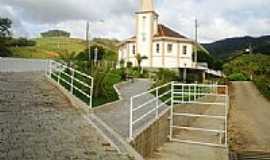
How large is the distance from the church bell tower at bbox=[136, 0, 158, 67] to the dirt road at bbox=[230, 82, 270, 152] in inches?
696

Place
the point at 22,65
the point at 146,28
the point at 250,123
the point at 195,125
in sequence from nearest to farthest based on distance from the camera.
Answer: the point at 195,125
the point at 250,123
the point at 22,65
the point at 146,28

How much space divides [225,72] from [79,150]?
6041cm

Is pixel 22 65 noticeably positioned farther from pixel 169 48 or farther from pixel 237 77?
pixel 237 77

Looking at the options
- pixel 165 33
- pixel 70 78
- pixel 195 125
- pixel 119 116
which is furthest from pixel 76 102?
pixel 165 33

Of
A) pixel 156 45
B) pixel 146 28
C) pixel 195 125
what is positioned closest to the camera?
pixel 195 125

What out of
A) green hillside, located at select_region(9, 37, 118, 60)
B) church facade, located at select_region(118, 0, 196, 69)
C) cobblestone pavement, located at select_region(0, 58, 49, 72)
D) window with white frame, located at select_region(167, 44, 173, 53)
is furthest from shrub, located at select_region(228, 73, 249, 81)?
cobblestone pavement, located at select_region(0, 58, 49, 72)

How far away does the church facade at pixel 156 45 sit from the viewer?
54.7m

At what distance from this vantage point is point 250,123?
22.7 meters

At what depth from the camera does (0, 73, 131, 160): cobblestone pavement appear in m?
9.19

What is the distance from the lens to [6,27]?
53094 millimetres

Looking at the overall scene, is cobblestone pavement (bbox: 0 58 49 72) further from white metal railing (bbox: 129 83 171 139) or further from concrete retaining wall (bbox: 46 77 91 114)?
white metal railing (bbox: 129 83 171 139)

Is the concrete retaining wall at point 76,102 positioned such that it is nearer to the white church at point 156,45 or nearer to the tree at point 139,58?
the tree at point 139,58

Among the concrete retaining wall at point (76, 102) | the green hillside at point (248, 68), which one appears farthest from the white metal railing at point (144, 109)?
the green hillside at point (248, 68)

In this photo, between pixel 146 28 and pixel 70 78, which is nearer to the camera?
pixel 70 78
